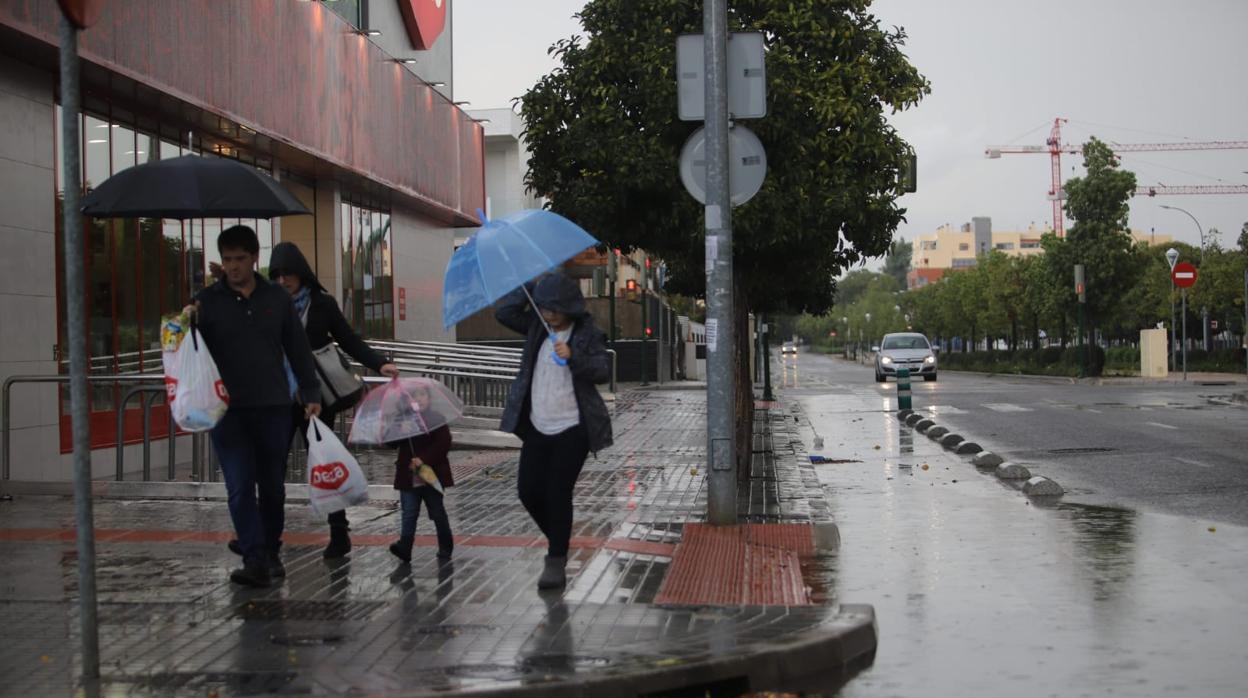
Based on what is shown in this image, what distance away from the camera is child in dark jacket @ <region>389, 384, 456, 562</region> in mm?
→ 8102

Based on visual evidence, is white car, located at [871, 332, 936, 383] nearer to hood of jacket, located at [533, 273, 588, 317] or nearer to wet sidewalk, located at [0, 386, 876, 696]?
wet sidewalk, located at [0, 386, 876, 696]

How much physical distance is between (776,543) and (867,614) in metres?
2.50

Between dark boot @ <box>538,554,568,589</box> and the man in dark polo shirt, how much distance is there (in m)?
1.42

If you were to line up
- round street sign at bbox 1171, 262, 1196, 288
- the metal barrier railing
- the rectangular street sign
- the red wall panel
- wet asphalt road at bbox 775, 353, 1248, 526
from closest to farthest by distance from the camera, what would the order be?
1. the rectangular street sign
2. the metal barrier railing
3. wet asphalt road at bbox 775, 353, 1248, 526
4. the red wall panel
5. round street sign at bbox 1171, 262, 1196, 288

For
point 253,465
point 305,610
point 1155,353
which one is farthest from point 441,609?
point 1155,353

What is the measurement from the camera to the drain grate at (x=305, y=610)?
21.3ft

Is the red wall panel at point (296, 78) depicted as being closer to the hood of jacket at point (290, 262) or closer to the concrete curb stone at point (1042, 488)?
the hood of jacket at point (290, 262)

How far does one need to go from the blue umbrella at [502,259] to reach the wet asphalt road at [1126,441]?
5938mm

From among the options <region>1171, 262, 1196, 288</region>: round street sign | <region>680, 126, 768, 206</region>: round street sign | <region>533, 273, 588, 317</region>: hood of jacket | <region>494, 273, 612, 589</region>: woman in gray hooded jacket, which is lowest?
<region>494, 273, 612, 589</region>: woman in gray hooded jacket

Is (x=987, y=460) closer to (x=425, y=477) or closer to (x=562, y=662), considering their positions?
(x=425, y=477)

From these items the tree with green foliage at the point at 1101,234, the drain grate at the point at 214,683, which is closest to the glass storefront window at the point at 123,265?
the drain grate at the point at 214,683

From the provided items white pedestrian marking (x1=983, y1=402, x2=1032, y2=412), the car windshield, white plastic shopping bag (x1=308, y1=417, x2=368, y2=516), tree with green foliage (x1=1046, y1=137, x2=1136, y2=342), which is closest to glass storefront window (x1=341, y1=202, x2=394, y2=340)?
white pedestrian marking (x1=983, y1=402, x2=1032, y2=412)

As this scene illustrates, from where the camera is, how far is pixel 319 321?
8148 mm

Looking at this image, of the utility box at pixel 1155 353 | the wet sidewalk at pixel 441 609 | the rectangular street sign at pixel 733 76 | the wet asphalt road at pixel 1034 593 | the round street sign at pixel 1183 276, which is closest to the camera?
the wet sidewalk at pixel 441 609
